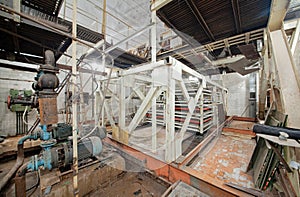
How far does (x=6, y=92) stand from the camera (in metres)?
3.17

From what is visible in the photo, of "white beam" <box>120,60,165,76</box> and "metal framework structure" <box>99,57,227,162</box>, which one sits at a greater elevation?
"white beam" <box>120,60,165,76</box>

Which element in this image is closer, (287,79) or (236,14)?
(287,79)

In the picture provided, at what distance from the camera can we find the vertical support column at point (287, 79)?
957 millimetres

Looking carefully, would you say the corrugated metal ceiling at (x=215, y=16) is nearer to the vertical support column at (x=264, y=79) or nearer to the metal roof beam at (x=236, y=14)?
the metal roof beam at (x=236, y=14)

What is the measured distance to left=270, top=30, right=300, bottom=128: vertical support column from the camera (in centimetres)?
96

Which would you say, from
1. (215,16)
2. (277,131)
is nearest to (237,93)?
(215,16)

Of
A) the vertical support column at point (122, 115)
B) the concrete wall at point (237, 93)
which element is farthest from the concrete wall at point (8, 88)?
the concrete wall at point (237, 93)

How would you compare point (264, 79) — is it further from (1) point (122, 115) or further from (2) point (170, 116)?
(1) point (122, 115)

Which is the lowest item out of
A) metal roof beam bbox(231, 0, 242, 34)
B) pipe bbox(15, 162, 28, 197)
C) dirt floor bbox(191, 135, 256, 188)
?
dirt floor bbox(191, 135, 256, 188)

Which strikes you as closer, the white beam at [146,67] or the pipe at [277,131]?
the pipe at [277,131]

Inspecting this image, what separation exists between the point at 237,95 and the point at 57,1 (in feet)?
22.4

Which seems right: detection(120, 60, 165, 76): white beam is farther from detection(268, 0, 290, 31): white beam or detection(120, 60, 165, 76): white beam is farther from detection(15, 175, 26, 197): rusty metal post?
detection(15, 175, 26, 197): rusty metal post

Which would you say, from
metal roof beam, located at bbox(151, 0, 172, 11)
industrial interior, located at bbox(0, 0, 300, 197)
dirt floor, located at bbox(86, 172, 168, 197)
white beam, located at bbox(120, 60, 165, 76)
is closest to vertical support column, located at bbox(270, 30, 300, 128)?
industrial interior, located at bbox(0, 0, 300, 197)

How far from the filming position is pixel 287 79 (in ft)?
3.48
